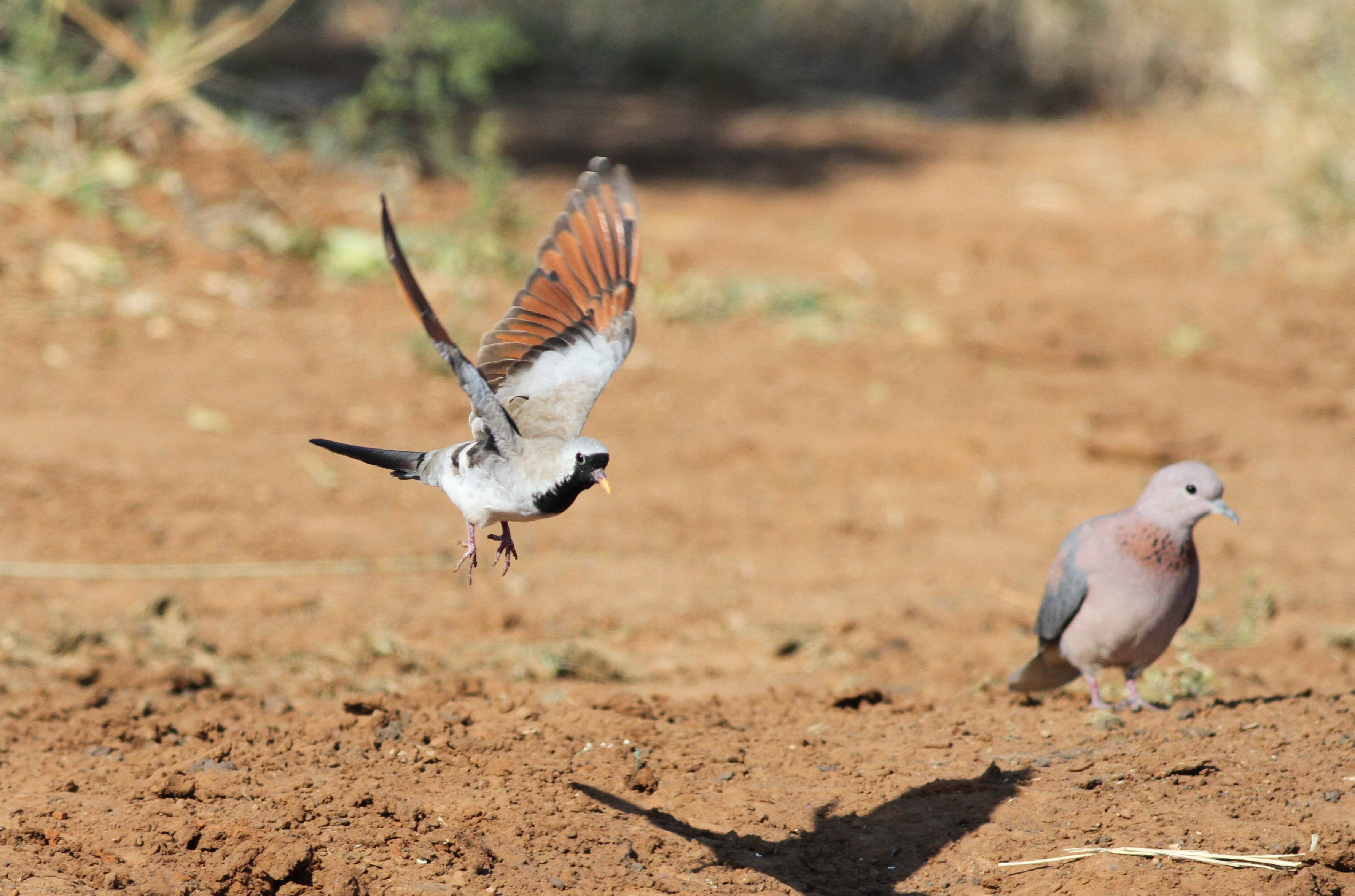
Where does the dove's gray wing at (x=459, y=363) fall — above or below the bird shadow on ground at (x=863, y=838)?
above

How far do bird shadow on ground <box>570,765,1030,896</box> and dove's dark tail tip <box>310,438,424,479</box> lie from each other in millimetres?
966

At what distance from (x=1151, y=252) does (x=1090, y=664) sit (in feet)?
24.0

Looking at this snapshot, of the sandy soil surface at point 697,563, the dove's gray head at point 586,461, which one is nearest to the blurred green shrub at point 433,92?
the sandy soil surface at point 697,563

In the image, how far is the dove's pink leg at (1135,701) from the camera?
4.42m

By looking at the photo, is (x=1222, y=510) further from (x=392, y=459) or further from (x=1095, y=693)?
(x=392, y=459)

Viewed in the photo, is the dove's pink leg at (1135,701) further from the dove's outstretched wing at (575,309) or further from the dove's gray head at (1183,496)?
the dove's outstretched wing at (575,309)

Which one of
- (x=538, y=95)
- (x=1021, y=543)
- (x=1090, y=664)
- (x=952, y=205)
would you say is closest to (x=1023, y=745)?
(x=1090, y=664)

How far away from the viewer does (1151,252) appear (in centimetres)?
1097

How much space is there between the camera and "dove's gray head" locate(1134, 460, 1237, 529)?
4129 mm

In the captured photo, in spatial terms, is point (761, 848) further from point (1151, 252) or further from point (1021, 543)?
point (1151, 252)

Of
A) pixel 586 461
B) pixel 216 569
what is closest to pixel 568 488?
pixel 586 461

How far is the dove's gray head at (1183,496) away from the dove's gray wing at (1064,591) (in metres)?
0.27

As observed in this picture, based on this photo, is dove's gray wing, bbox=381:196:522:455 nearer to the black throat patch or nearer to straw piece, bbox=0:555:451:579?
the black throat patch

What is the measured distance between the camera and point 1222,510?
159 inches
